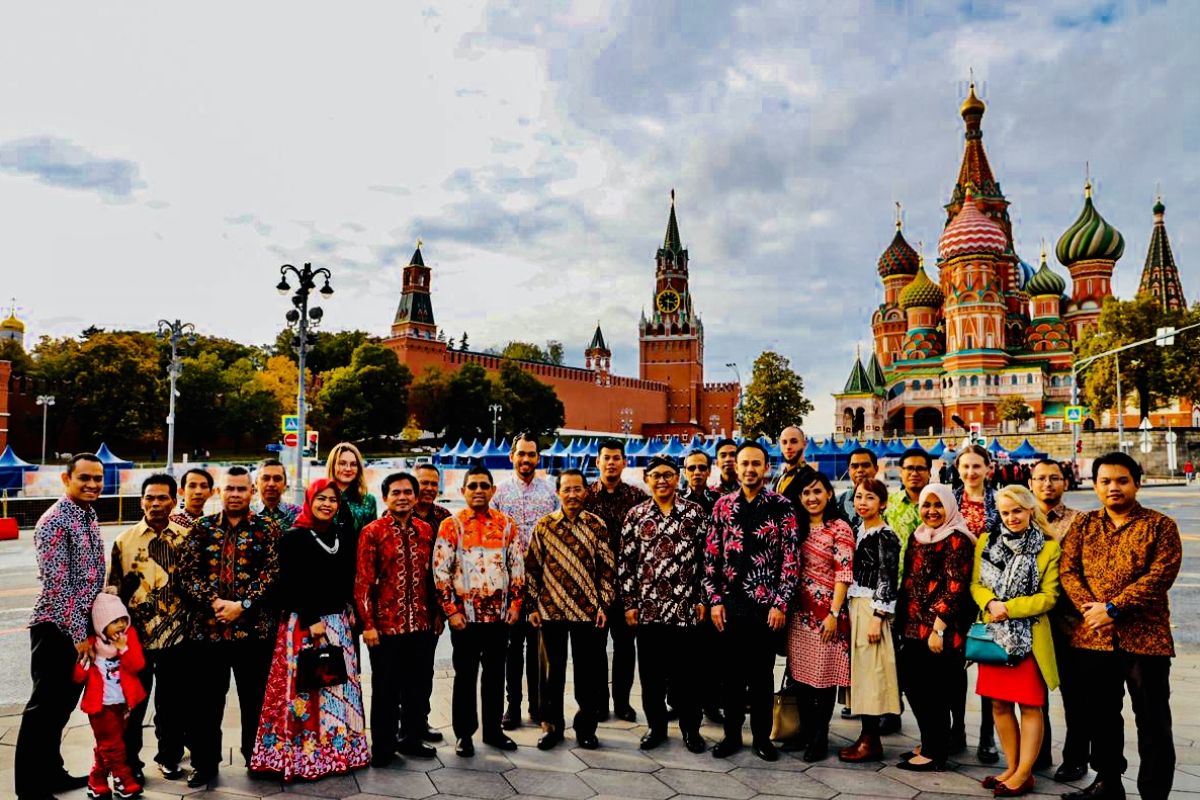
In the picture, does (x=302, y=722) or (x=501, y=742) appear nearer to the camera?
(x=302, y=722)

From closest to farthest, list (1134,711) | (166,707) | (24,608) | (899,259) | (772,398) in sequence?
(1134,711) → (166,707) → (24,608) → (772,398) → (899,259)

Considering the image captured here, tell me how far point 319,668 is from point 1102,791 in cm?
382

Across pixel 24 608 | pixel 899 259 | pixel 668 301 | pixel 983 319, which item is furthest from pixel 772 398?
pixel 668 301

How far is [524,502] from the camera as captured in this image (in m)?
5.46

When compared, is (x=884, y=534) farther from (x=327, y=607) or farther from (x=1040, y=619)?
(x=327, y=607)

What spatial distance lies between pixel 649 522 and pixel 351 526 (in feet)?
5.58

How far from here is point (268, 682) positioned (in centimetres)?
416

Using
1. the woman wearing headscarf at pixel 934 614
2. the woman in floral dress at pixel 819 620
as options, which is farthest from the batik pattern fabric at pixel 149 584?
the woman wearing headscarf at pixel 934 614

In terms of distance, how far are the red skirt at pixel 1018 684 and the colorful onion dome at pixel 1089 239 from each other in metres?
Answer: 69.4

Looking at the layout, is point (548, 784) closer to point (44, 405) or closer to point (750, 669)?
point (750, 669)

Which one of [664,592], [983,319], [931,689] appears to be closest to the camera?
[931,689]

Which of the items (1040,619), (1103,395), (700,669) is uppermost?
(1103,395)

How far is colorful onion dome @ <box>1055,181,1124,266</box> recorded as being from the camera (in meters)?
61.6

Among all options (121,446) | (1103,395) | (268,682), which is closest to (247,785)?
(268,682)
